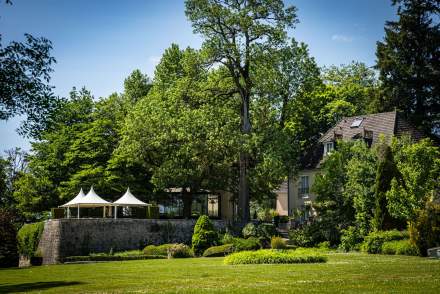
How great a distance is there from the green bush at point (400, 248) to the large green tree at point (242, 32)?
15610mm

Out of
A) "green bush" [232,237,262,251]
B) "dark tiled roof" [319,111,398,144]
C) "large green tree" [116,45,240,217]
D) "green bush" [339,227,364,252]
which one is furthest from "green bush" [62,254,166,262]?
"dark tiled roof" [319,111,398,144]

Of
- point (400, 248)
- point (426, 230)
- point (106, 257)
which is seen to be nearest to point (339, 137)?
point (400, 248)

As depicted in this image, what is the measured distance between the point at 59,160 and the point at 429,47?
34.1m

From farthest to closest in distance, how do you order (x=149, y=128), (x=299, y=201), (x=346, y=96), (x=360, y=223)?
(x=346, y=96)
(x=299, y=201)
(x=149, y=128)
(x=360, y=223)

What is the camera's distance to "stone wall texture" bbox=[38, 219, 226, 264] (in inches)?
1506

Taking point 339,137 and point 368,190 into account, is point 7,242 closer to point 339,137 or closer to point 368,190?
point 368,190

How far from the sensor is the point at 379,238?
3170cm

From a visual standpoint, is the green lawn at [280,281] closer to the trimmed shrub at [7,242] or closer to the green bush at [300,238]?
the green bush at [300,238]

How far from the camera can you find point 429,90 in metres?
51.9

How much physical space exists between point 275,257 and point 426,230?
25.4ft

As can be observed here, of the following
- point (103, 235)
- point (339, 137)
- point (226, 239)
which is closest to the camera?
point (226, 239)

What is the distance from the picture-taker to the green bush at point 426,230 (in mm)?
27438

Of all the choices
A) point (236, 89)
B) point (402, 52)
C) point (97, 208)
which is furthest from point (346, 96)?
point (97, 208)

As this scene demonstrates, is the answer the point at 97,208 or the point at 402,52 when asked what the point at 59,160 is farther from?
the point at 402,52
